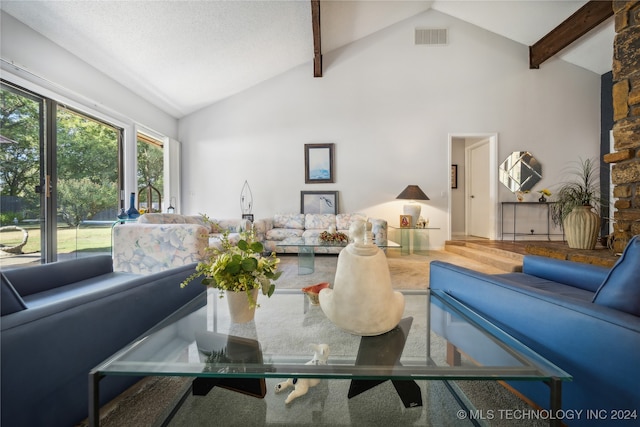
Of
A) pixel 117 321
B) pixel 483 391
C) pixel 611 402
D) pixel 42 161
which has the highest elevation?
pixel 42 161

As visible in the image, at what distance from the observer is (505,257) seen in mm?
3867

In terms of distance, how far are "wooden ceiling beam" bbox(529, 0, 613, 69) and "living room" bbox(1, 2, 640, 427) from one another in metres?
0.20

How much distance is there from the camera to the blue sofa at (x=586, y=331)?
673 millimetres

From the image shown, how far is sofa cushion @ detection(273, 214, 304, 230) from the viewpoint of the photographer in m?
5.04

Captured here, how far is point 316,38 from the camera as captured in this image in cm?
429

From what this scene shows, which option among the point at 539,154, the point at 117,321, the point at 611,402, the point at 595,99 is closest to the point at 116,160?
the point at 117,321

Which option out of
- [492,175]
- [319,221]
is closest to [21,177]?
[319,221]

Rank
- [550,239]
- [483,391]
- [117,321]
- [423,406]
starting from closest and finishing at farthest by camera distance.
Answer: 1. [117,321]
2. [423,406]
3. [483,391]
4. [550,239]

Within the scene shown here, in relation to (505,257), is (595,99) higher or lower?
higher

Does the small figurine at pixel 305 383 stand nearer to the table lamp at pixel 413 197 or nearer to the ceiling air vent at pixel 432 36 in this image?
the table lamp at pixel 413 197

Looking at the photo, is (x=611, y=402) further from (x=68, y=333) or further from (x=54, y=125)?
(x=54, y=125)

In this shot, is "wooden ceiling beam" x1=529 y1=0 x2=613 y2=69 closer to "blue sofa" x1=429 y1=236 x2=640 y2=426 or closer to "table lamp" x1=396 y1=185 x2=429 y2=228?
"table lamp" x1=396 y1=185 x2=429 y2=228

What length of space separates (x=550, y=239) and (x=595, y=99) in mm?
2736

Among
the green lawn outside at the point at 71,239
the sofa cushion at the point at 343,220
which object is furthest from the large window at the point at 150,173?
the sofa cushion at the point at 343,220
